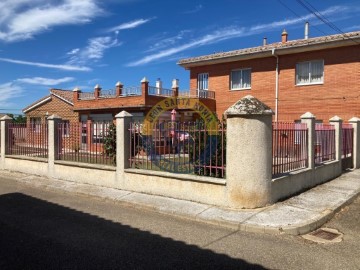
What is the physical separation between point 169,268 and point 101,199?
4170 millimetres

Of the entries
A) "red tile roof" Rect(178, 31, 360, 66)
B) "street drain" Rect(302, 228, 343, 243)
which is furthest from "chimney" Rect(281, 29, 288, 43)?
"street drain" Rect(302, 228, 343, 243)

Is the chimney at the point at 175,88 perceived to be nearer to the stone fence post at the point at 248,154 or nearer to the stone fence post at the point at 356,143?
the stone fence post at the point at 356,143

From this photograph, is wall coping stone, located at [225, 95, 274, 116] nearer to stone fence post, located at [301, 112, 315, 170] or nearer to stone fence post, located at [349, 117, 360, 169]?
stone fence post, located at [301, 112, 315, 170]

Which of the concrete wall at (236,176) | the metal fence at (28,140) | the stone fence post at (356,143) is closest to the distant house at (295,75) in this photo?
the stone fence post at (356,143)

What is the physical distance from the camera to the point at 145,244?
4.85 meters

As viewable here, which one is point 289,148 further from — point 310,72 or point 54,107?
point 54,107

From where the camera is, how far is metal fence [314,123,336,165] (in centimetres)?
1000

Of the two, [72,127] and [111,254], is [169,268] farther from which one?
[72,127]

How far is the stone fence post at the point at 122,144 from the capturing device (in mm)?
8453

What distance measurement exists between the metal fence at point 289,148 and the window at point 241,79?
11.4m

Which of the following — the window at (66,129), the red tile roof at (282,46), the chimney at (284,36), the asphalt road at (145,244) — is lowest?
the asphalt road at (145,244)

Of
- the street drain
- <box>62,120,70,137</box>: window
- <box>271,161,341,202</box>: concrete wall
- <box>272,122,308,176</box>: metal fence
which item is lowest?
the street drain

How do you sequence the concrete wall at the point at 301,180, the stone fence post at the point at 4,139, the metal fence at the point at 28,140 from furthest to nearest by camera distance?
the stone fence post at the point at 4,139 < the metal fence at the point at 28,140 < the concrete wall at the point at 301,180

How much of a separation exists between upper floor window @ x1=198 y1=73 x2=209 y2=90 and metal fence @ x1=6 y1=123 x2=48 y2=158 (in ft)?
43.1
